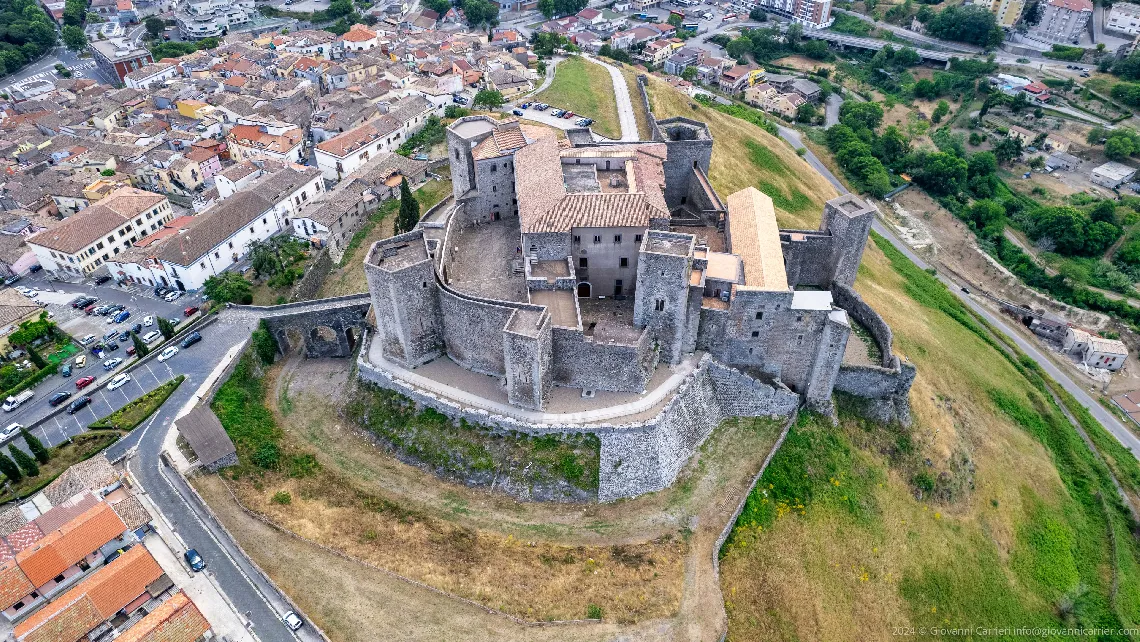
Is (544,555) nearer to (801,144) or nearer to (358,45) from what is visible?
(801,144)

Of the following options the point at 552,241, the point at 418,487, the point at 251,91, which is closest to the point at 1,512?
the point at 418,487

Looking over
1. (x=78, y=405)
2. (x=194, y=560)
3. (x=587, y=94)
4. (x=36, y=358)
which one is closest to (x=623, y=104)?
(x=587, y=94)

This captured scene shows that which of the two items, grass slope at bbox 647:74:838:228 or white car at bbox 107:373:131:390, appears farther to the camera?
grass slope at bbox 647:74:838:228

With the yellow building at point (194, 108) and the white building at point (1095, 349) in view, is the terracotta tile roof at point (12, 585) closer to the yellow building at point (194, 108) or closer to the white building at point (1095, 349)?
the yellow building at point (194, 108)

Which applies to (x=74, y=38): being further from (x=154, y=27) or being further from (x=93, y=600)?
(x=93, y=600)

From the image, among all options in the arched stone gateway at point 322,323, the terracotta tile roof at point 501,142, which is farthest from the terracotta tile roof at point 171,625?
the terracotta tile roof at point 501,142

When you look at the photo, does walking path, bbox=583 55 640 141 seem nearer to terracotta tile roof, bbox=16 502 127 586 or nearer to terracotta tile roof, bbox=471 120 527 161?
terracotta tile roof, bbox=471 120 527 161

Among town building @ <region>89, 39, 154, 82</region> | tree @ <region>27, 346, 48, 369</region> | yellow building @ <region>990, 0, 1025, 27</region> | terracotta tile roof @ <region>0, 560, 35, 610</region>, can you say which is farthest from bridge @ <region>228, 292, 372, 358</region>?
yellow building @ <region>990, 0, 1025, 27</region>
